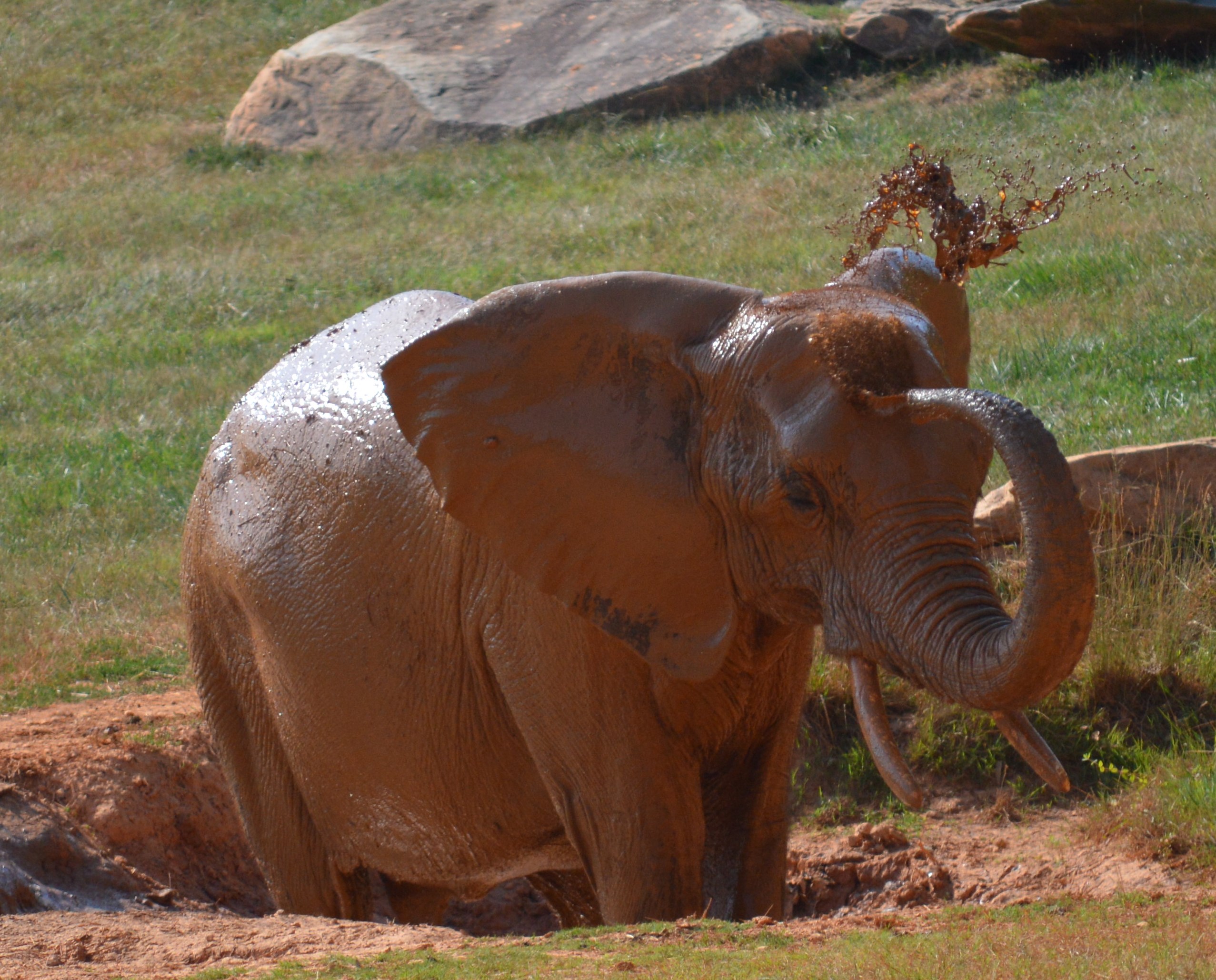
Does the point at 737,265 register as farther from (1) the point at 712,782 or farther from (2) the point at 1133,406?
(1) the point at 712,782

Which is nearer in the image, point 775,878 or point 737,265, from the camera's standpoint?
point 775,878

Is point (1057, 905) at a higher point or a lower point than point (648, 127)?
lower

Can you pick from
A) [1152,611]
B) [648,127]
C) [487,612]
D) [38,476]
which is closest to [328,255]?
[648,127]

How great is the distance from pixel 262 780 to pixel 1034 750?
300cm

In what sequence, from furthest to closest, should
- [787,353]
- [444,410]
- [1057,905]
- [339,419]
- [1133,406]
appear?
[1133,406], [339,419], [1057,905], [444,410], [787,353]

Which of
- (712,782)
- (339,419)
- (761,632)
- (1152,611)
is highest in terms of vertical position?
(339,419)

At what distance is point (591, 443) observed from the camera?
398 centimetres

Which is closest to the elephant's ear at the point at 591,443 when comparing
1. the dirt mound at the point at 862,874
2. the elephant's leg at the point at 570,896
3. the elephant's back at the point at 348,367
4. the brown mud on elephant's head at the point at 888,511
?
the brown mud on elephant's head at the point at 888,511

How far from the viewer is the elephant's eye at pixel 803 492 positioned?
3.61 metres

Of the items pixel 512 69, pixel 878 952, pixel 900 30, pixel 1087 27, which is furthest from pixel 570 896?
pixel 512 69

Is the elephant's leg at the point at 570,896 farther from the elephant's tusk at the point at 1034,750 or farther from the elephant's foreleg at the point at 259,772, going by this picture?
the elephant's tusk at the point at 1034,750

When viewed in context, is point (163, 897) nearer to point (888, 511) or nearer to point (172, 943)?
point (172, 943)

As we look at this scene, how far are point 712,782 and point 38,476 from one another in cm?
852

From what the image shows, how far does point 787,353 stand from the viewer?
12.2 ft
